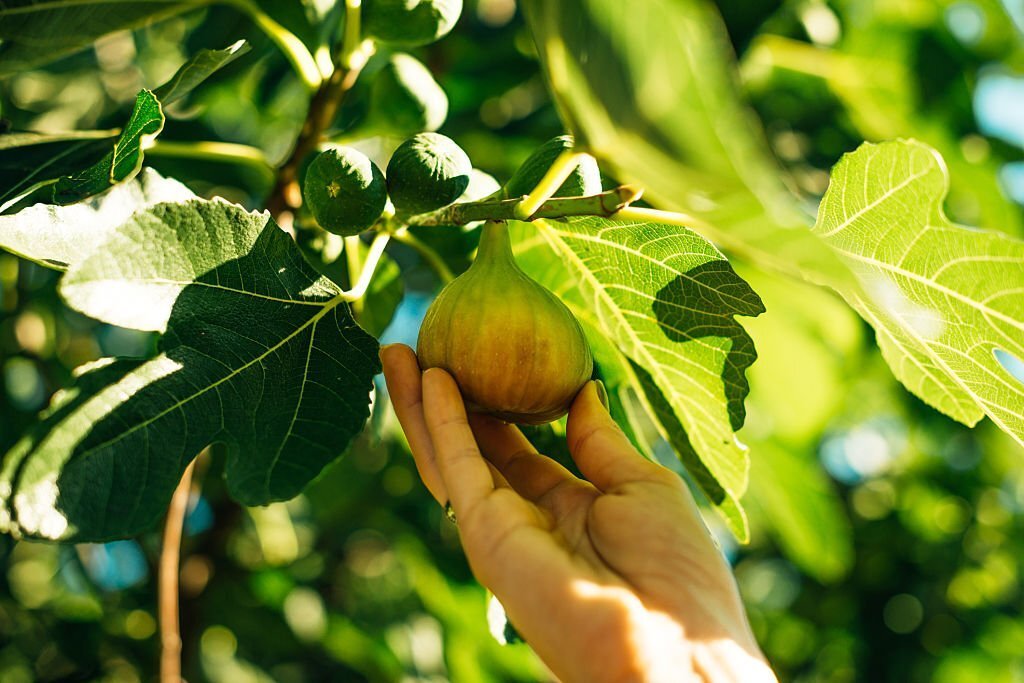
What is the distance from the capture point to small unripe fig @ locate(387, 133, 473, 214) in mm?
961

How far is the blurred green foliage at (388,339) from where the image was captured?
2.07 m

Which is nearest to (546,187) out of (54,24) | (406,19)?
(406,19)

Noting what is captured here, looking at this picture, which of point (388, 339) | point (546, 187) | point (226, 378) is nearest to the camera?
point (546, 187)

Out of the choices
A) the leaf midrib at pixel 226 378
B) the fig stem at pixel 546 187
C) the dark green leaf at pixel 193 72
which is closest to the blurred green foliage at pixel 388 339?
the dark green leaf at pixel 193 72

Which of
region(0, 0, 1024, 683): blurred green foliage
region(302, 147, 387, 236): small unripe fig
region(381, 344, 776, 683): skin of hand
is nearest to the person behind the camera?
region(381, 344, 776, 683): skin of hand

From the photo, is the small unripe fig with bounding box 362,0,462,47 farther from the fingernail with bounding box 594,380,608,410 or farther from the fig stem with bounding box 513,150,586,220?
the fingernail with bounding box 594,380,608,410

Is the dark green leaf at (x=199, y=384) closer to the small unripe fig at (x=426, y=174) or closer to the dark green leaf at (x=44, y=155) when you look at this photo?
the small unripe fig at (x=426, y=174)

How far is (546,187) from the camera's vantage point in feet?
2.97

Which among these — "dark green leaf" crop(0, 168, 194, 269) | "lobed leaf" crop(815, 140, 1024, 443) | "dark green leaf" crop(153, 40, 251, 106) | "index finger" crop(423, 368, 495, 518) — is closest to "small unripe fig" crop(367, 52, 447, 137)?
"dark green leaf" crop(153, 40, 251, 106)

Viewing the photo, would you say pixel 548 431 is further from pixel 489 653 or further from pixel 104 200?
pixel 489 653

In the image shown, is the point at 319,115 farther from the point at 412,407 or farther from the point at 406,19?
the point at 412,407

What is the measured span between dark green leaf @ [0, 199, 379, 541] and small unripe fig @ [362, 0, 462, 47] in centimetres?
32

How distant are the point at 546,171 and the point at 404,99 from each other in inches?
15.0

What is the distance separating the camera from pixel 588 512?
1.01 metres
